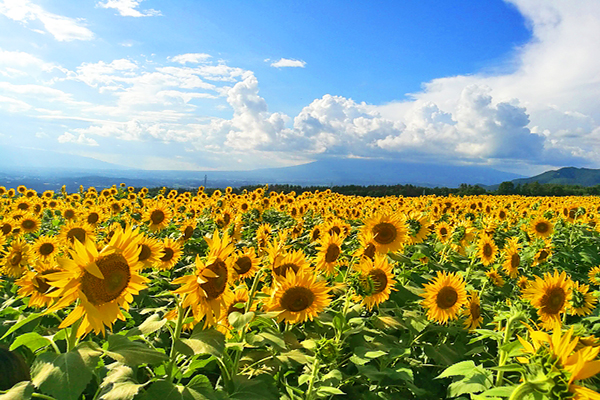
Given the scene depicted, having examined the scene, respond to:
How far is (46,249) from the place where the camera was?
5906 mm

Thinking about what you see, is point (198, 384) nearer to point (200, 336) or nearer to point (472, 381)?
point (200, 336)

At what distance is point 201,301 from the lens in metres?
2.31

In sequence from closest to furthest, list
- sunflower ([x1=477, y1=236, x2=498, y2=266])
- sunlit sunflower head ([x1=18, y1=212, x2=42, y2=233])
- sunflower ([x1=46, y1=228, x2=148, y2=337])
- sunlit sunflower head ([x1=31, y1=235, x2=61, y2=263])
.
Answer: sunflower ([x1=46, y1=228, x2=148, y2=337])
sunlit sunflower head ([x1=31, y1=235, x2=61, y2=263])
sunflower ([x1=477, y1=236, x2=498, y2=266])
sunlit sunflower head ([x1=18, y1=212, x2=42, y2=233])

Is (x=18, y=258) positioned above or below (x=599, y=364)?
below

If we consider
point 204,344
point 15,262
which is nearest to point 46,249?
point 15,262

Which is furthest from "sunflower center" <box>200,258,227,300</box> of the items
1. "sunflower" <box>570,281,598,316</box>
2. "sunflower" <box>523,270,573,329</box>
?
"sunflower" <box>570,281,598,316</box>

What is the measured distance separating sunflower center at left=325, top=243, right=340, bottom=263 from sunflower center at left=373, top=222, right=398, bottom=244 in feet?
2.00

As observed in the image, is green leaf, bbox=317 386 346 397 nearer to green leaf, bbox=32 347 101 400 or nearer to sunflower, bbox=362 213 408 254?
green leaf, bbox=32 347 101 400

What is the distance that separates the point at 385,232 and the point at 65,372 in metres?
3.57

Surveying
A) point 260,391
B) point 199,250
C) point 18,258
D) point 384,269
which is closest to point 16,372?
point 260,391

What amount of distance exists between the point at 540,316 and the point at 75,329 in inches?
159

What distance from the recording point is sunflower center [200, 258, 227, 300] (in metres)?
2.31

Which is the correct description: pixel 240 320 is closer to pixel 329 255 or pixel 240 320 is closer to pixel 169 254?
pixel 329 255

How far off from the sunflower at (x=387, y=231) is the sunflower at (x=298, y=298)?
1691mm
